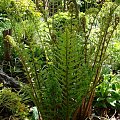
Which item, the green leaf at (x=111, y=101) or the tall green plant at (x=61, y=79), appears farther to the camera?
the green leaf at (x=111, y=101)

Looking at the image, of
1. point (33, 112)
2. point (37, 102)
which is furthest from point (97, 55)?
point (33, 112)

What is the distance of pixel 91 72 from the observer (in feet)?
5.38

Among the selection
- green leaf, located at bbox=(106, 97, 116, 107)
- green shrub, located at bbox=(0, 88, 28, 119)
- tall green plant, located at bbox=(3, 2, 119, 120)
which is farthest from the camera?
green leaf, located at bbox=(106, 97, 116, 107)

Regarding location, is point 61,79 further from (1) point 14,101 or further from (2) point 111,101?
(2) point 111,101

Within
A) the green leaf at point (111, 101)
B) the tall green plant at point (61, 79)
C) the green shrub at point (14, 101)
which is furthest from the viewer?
the green leaf at point (111, 101)

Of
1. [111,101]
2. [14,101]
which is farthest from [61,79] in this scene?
[111,101]

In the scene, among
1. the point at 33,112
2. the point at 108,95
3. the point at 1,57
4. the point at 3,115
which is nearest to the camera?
the point at 33,112

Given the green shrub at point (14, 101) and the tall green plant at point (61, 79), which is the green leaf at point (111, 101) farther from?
the green shrub at point (14, 101)

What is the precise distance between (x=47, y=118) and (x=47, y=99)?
115 millimetres

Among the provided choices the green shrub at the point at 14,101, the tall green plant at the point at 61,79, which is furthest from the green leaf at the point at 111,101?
the green shrub at the point at 14,101

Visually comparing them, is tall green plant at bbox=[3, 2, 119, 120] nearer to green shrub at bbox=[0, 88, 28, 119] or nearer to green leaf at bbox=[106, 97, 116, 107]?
green shrub at bbox=[0, 88, 28, 119]

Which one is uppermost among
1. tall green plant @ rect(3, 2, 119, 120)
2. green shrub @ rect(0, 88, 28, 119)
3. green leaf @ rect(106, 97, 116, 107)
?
tall green plant @ rect(3, 2, 119, 120)

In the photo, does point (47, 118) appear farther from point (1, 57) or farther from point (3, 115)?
point (1, 57)

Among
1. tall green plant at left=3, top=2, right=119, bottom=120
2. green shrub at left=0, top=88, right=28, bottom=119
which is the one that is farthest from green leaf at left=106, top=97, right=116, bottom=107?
green shrub at left=0, top=88, right=28, bottom=119
